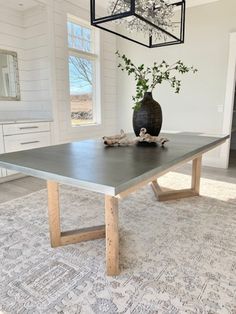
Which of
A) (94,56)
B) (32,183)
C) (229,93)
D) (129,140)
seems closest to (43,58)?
(94,56)

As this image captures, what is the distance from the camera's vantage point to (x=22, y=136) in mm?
3555

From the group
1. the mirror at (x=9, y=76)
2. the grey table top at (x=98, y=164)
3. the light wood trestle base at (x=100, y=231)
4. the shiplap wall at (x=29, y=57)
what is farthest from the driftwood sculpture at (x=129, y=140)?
the mirror at (x=9, y=76)

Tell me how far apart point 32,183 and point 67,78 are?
203 centimetres

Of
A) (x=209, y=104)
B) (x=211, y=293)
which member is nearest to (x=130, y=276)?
(x=211, y=293)

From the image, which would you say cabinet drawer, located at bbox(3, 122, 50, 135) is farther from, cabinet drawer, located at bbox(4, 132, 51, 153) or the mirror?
the mirror

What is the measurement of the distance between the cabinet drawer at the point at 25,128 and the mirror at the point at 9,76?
79 cm

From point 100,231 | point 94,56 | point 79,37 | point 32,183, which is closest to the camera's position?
point 100,231

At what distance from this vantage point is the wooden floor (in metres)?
3.04

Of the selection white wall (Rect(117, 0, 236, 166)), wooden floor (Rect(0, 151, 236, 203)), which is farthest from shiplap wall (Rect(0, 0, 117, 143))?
white wall (Rect(117, 0, 236, 166))

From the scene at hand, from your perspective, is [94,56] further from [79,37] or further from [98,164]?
[98,164]

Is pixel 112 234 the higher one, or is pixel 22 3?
pixel 22 3

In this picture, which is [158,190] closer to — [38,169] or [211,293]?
[211,293]

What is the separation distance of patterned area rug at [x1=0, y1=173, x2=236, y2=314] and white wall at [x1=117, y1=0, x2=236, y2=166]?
220 centimetres

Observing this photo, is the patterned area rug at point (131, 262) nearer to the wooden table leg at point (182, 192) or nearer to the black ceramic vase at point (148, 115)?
the wooden table leg at point (182, 192)
